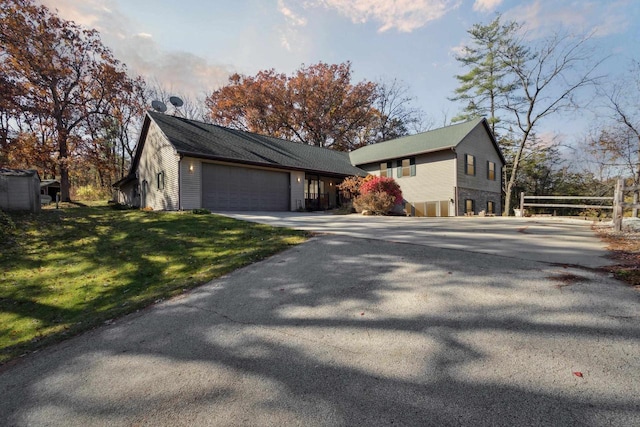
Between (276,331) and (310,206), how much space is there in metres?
16.5

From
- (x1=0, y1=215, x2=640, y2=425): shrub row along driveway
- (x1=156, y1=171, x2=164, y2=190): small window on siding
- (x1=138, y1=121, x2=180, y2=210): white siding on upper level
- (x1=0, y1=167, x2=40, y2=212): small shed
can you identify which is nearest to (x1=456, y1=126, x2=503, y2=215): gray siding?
(x1=0, y1=215, x2=640, y2=425): shrub row along driveway

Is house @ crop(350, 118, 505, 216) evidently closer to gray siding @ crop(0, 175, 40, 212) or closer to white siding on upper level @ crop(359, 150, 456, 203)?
white siding on upper level @ crop(359, 150, 456, 203)

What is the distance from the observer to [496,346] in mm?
2574

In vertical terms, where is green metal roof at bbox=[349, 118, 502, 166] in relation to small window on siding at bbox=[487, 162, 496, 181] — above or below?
above

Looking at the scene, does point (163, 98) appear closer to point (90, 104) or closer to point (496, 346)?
point (90, 104)

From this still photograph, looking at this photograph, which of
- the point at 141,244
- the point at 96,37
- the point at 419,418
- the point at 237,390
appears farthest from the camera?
the point at 96,37

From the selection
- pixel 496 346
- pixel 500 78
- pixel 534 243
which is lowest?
pixel 496 346

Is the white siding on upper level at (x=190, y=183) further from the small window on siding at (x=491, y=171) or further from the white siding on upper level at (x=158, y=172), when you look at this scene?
the small window on siding at (x=491, y=171)

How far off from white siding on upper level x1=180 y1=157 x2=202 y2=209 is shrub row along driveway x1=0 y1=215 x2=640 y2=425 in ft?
35.8

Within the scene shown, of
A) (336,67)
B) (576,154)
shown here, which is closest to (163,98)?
(336,67)

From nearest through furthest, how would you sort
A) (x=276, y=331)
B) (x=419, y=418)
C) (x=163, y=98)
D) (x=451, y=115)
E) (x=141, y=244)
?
1. (x=419, y=418)
2. (x=276, y=331)
3. (x=141, y=244)
4. (x=451, y=115)
5. (x=163, y=98)

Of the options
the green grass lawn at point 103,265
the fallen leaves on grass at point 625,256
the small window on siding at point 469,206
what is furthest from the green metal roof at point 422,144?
the green grass lawn at point 103,265

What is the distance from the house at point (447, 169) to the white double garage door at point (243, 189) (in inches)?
333

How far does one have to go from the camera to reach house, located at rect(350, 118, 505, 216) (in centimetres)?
1877
